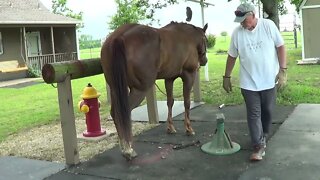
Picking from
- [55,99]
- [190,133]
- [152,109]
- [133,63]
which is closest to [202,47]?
[190,133]

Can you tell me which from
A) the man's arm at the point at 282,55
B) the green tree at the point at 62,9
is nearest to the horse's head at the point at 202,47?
the man's arm at the point at 282,55

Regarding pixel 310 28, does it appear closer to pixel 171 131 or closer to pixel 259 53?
pixel 171 131

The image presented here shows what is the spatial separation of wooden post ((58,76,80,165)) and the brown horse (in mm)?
474

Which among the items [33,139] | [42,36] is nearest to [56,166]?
[33,139]

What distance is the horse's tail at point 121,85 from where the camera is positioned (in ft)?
13.8

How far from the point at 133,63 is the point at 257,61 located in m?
1.38

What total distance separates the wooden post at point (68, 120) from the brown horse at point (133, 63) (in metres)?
0.47

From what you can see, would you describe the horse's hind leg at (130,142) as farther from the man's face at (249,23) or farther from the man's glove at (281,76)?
the man's glove at (281,76)

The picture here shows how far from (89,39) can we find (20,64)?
3434 cm

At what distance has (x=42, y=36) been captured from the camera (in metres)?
20.9

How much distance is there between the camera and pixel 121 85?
4223 millimetres

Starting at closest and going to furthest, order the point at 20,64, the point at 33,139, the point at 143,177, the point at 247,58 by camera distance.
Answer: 1. the point at 143,177
2. the point at 247,58
3. the point at 33,139
4. the point at 20,64

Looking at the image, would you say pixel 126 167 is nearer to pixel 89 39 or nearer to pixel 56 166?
pixel 56 166

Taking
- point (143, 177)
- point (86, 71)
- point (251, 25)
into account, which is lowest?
point (143, 177)
